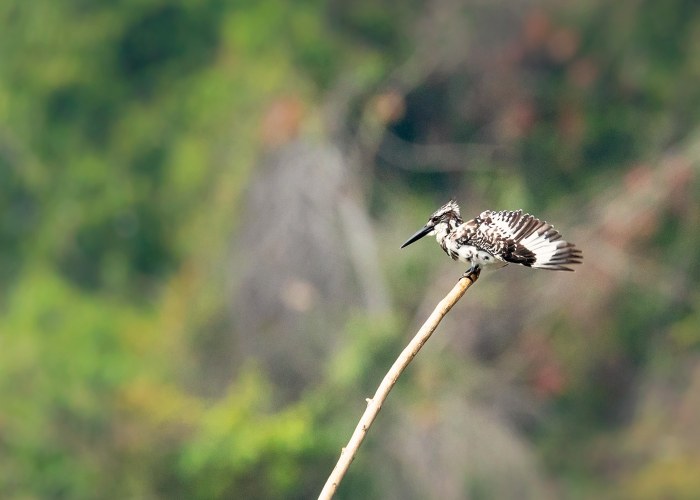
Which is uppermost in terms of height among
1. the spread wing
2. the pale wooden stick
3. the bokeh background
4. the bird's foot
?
the bokeh background

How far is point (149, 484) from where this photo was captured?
1783 cm

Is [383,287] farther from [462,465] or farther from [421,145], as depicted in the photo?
[421,145]

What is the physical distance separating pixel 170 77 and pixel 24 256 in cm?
377

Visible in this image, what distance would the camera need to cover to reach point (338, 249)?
16.9 metres

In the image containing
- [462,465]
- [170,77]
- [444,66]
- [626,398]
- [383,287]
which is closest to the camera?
[462,465]

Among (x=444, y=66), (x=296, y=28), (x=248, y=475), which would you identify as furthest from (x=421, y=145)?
(x=248, y=475)

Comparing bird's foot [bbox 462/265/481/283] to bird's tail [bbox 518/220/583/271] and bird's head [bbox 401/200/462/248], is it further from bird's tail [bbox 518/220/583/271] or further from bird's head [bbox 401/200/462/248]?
bird's head [bbox 401/200/462/248]

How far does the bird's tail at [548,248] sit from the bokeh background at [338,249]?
34.4 feet

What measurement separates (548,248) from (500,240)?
0.26 m

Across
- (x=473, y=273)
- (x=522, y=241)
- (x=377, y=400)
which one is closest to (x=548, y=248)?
(x=522, y=241)

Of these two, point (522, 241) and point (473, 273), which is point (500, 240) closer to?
point (522, 241)

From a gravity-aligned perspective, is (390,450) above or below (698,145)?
below

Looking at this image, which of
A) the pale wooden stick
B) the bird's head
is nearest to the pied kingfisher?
the bird's head

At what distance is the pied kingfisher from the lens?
5.67 m
